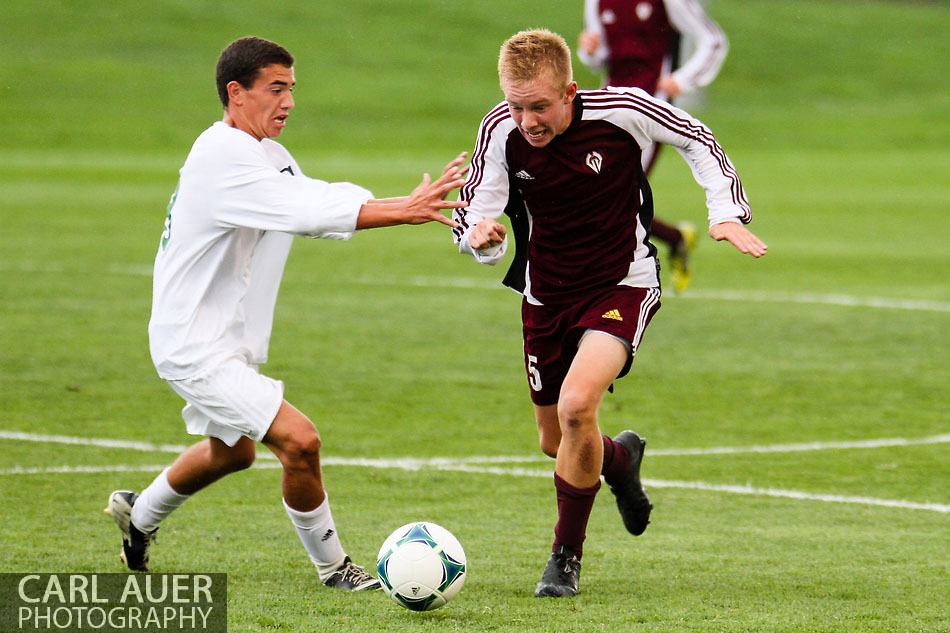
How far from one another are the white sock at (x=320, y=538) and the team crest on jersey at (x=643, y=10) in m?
6.64

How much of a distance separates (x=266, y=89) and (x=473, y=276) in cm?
855

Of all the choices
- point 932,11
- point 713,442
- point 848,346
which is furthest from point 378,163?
point 932,11

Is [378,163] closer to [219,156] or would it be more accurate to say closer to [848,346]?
[848,346]

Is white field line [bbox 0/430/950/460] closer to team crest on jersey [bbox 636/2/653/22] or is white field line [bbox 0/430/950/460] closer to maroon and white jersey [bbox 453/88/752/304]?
maroon and white jersey [bbox 453/88/752/304]

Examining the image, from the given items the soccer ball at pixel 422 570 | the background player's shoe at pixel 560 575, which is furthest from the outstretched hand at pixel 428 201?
the background player's shoe at pixel 560 575

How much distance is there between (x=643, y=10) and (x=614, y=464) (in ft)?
19.2

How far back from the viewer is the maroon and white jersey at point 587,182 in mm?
5477

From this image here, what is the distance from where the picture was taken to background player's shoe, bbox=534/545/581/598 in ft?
16.4

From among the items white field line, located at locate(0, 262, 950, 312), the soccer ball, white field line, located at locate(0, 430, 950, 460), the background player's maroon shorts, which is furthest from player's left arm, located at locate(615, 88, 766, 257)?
white field line, located at locate(0, 262, 950, 312)

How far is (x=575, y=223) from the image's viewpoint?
555cm

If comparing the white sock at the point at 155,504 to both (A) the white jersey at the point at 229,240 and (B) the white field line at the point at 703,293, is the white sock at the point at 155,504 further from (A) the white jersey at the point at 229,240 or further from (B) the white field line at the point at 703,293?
(B) the white field line at the point at 703,293

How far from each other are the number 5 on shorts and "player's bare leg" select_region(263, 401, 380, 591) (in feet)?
3.19

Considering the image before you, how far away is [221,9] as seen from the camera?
50.3 meters

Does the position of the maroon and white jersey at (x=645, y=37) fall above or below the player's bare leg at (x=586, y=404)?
above
